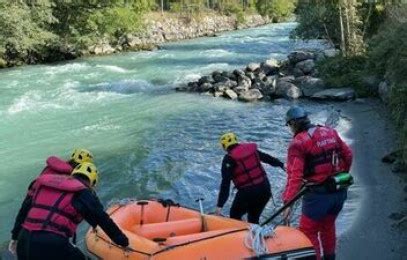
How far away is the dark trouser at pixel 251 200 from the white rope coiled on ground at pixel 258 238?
5.50 feet

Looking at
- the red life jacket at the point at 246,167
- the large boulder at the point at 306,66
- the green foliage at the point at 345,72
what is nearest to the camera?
the red life jacket at the point at 246,167

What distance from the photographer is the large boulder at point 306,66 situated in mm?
22766

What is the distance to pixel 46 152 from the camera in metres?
13.7

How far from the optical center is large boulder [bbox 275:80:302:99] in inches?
763

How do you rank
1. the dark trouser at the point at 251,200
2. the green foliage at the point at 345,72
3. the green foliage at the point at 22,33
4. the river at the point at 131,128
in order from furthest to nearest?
the green foliage at the point at 22,33, the green foliage at the point at 345,72, the river at the point at 131,128, the dark trouser at the point at 251,200

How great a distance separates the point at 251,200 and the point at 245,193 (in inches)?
5.8

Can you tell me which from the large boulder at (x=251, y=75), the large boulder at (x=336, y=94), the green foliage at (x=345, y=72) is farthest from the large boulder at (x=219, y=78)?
the large boulder at (x=336, y=94)

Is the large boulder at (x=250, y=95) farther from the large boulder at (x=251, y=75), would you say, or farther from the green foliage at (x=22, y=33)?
the green foliage at (x=22, y=33)

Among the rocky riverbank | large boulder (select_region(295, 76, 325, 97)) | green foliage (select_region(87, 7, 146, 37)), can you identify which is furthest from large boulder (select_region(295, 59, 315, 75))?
green foliage (select_region(87, 7, 146, 37))

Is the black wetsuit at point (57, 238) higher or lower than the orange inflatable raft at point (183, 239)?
higher

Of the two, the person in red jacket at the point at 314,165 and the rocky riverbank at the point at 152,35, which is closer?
the person in red jacket at the point at 314,165

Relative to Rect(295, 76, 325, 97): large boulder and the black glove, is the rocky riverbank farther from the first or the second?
the black glove

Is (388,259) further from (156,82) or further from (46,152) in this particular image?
(156,82)

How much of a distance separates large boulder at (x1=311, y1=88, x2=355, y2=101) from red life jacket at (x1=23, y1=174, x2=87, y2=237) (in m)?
14.4
